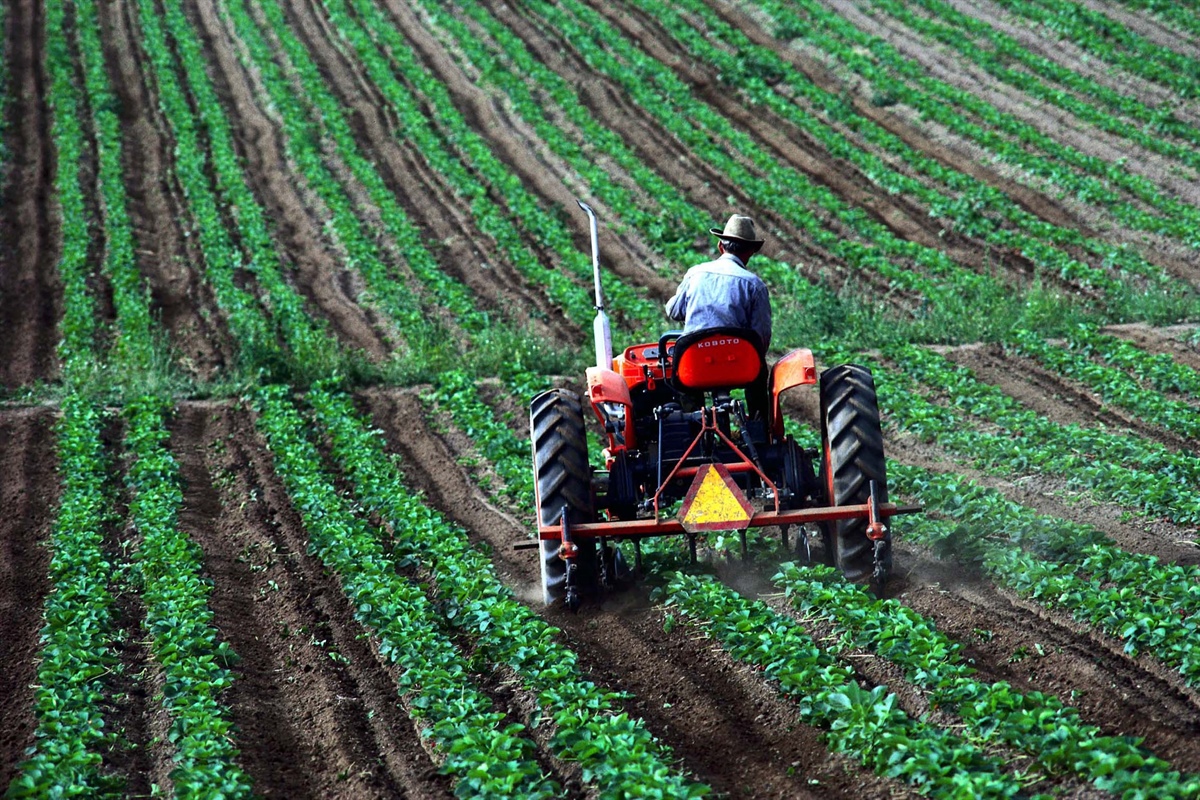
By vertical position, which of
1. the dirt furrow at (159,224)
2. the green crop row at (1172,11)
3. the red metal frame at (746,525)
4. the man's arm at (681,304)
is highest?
the man's arm at (681,304)

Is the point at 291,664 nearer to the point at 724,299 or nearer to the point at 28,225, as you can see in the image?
the point at 724,299

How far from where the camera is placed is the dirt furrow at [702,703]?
18.0ft

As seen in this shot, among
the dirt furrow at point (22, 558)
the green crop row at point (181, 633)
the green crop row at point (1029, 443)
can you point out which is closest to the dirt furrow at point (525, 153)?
the green crop row at point (1029, 443)

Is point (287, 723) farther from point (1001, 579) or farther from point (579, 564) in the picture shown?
point (1001, 579)

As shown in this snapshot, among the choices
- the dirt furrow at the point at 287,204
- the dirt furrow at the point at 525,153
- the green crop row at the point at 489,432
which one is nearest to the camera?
the green crop row at the point at 489,432

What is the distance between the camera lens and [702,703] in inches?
250


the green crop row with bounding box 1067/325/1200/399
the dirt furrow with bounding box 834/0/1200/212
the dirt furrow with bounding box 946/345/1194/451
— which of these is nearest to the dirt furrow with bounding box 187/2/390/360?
the dirt furrow with bounding box 946/345/1194/451

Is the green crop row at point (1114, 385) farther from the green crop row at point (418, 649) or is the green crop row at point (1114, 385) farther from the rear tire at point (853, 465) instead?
the green crop row at point (418, 649)

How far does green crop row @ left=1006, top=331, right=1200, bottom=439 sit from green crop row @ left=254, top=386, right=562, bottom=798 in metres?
6.63

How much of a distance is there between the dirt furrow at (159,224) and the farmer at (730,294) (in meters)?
9.12

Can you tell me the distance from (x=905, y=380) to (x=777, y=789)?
8459mm

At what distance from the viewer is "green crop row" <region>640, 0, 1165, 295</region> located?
706 inches

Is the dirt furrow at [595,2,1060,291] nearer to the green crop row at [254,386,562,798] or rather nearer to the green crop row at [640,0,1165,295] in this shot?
the green crop row at [640,0,1165,295]

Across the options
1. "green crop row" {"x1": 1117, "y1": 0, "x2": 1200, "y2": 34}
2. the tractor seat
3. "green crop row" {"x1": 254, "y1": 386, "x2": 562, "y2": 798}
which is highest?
the tractor seat
